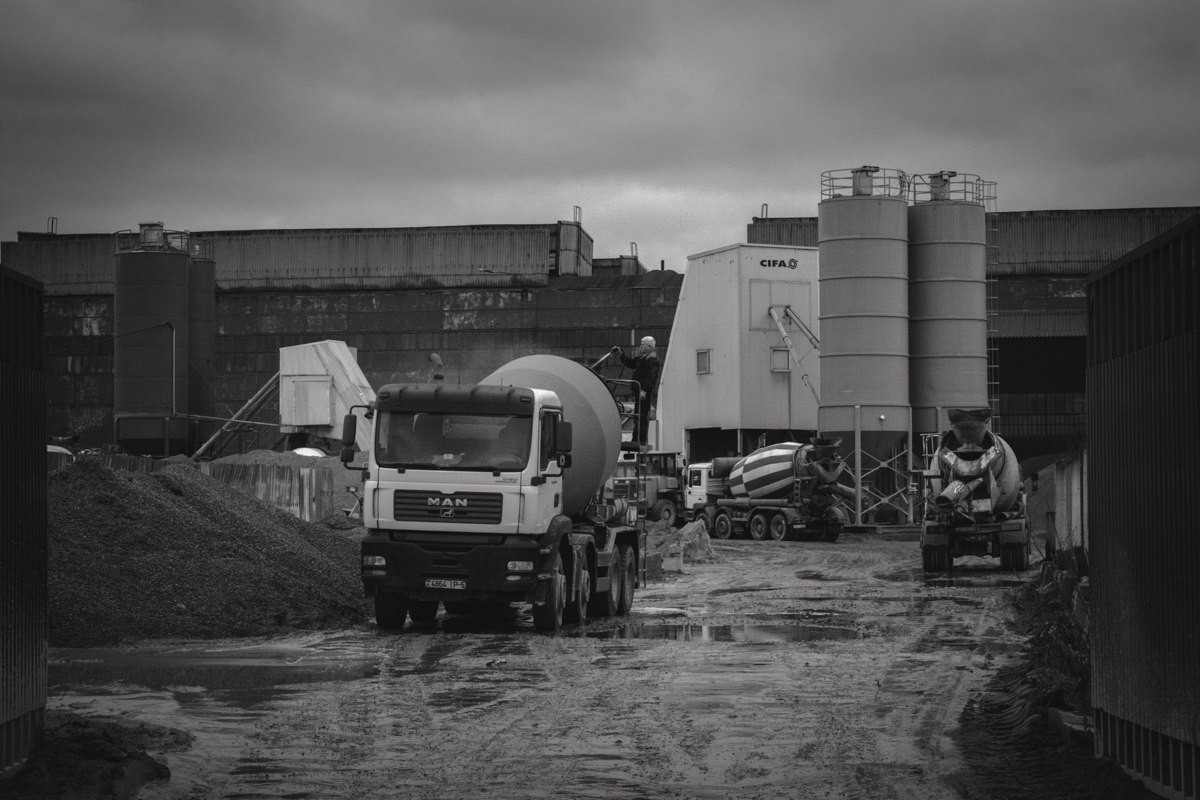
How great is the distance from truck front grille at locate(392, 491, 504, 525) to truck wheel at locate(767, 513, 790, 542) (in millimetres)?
30018

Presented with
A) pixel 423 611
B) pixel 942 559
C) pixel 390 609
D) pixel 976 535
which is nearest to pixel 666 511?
pixel 942 559

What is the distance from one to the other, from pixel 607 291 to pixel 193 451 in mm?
24908

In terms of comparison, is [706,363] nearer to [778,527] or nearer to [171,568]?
[778,527]

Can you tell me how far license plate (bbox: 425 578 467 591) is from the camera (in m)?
18.6

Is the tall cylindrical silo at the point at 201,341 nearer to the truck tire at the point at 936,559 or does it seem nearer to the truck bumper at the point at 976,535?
the truck tire at the point at 936,559

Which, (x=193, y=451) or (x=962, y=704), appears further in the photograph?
(x=193, y=451)

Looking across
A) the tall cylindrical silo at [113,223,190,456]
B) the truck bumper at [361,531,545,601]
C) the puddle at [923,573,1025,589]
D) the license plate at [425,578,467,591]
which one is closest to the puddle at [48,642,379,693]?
the truck bumper at [361,531,545,601]

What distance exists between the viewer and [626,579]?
22.6 meters

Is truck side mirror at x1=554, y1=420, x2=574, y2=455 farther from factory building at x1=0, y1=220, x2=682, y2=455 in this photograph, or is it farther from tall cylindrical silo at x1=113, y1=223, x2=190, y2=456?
factory building at x1=0, y1=220, x2=682, y2=455

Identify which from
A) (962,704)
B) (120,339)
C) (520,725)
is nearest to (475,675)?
(520,725)

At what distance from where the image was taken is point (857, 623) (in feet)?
68.7

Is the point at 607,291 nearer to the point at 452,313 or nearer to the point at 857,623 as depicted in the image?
the point at 452,313

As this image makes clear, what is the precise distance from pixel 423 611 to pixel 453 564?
74.3 inches

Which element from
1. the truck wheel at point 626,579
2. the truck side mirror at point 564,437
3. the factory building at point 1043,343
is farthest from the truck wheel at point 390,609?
the factory building at point 1043,343
